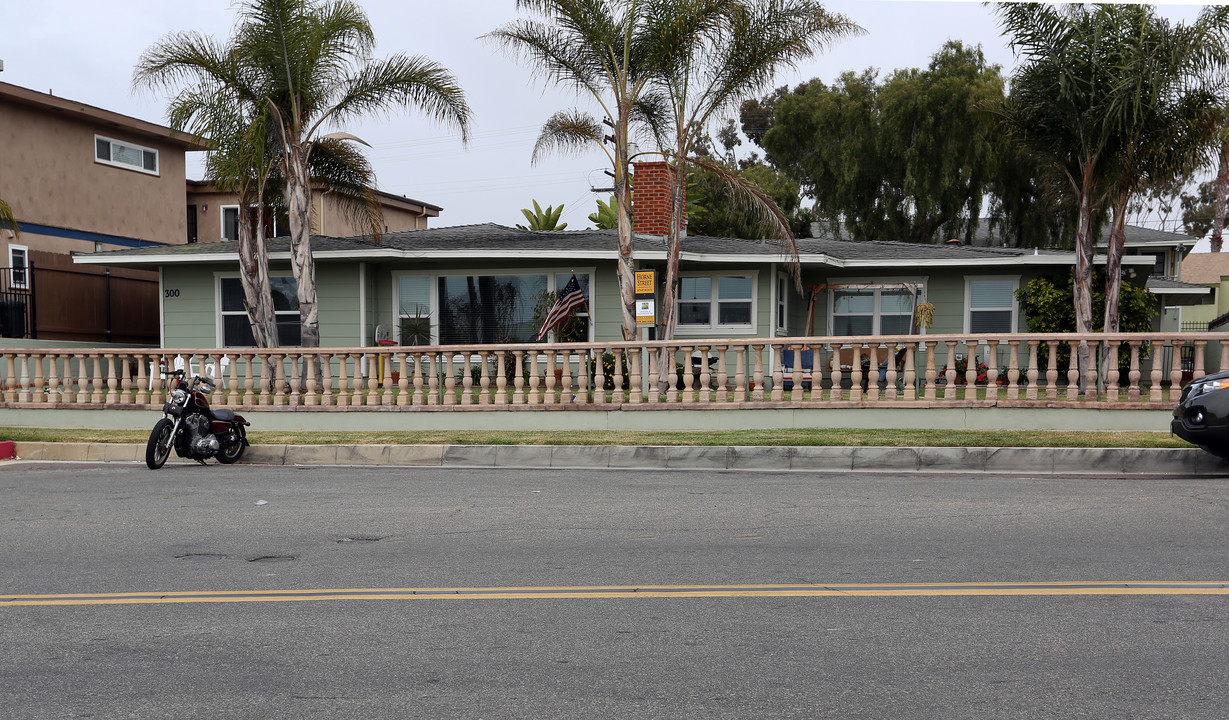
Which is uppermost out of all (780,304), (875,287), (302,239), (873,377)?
(302,239)

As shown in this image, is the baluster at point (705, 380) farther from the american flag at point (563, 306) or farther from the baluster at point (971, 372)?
the american flag at point (563, 306)

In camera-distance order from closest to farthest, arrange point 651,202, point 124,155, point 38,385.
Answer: point 38,385
point 651,202
point 124,155

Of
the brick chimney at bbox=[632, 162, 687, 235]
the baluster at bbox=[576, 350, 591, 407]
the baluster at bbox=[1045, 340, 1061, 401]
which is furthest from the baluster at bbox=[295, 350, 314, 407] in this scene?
the baluster at bbox=[1045, 340, 1061, 401]

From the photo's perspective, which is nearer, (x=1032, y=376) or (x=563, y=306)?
(x=1032, y=376)

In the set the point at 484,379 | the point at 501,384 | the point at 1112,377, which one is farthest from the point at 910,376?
the point at 484,379

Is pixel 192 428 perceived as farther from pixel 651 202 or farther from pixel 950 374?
pixel 651 202

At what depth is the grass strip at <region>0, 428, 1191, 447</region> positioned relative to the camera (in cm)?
1216

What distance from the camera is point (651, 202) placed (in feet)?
76.0

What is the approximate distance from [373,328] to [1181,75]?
50.5ft

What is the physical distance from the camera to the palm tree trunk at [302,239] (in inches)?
712

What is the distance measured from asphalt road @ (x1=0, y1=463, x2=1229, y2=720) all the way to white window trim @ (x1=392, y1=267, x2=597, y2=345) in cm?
1175

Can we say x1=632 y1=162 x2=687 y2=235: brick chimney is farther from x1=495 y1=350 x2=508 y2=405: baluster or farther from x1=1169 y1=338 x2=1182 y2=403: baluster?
x1=1169 y1=338 x2=1182 y2=403: baluster

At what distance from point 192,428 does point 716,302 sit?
1174 cm

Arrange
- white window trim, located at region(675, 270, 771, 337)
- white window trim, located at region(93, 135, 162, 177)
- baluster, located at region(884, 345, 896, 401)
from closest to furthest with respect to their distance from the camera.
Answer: baluster, located at region(884, 345, 896, 401) → white window trim, located at region(675, 270, 771, 337) → white window trim, located at region(93, 135, 162, 177)
